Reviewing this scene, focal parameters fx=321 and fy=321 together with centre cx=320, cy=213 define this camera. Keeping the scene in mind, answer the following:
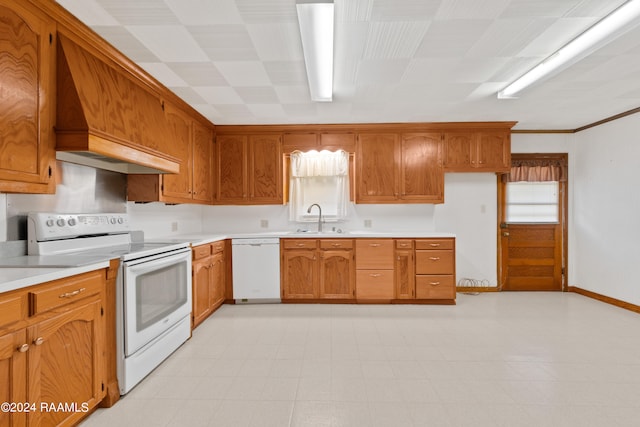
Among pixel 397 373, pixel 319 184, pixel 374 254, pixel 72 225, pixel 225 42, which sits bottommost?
pixel 397 373

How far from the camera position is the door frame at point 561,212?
475cm

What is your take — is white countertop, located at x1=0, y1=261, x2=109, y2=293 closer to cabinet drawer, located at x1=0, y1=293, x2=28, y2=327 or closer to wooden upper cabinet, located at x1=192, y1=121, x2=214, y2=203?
cabinet drawer, located at x1=0, y1=293, x2=28, y2=327

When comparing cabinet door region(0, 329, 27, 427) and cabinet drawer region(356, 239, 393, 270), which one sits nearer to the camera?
cabinet door region(0, 329, 27, 427)

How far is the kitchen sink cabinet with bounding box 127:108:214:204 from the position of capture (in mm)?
3119

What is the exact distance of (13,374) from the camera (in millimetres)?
1353

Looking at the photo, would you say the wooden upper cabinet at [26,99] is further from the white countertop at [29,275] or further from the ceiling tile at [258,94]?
the ceiling tile at [258,94]

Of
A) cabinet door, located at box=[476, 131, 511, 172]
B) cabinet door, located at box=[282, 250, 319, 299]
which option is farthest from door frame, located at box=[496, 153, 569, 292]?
cabinet door, located at box=[282, 250, 319, 299]

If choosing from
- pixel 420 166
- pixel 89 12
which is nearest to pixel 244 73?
pixel 89 12

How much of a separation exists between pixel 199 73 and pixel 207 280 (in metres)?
2.12

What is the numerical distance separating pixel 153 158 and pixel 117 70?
69 cm

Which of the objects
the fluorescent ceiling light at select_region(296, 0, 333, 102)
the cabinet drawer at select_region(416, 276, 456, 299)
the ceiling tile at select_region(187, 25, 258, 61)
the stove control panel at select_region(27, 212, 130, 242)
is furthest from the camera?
the cabinet drawer at select_region(416, 276, 456, 299)

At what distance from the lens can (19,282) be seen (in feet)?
4.51

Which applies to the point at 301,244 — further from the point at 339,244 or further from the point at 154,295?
the point at 154,295

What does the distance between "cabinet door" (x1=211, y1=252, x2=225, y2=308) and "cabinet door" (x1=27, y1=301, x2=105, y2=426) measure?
71.2 inches
